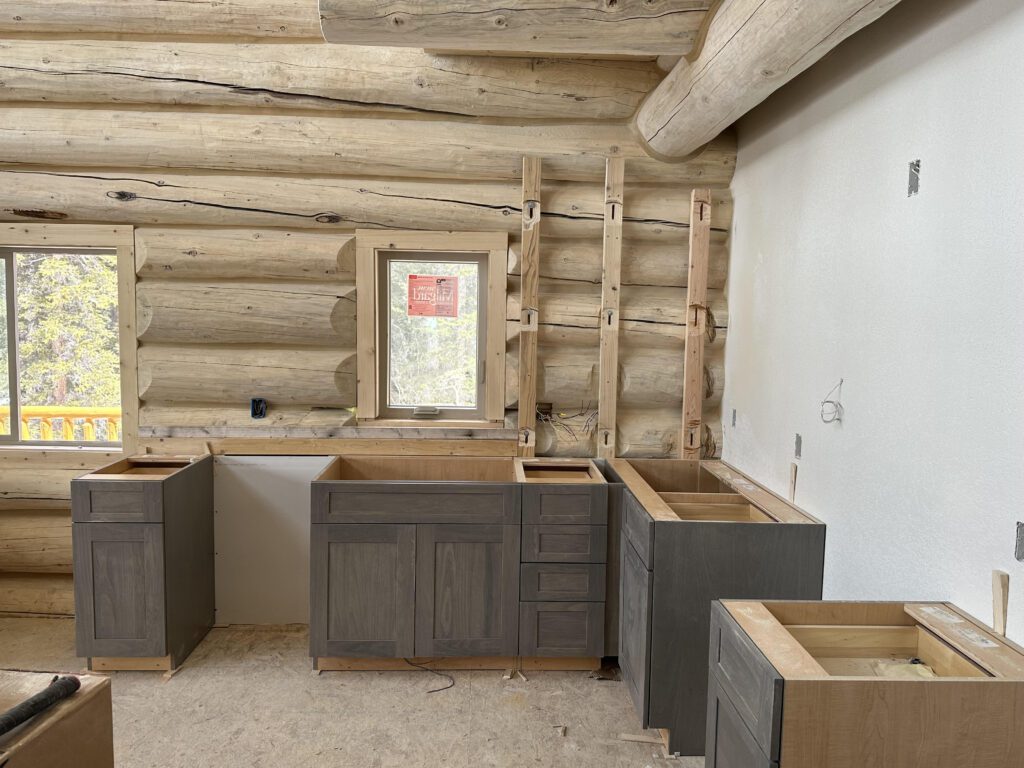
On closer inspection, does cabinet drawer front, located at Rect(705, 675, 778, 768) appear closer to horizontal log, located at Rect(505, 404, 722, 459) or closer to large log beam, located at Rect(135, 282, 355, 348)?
horizontal log, located at Rect(505, 404, 722, 459)

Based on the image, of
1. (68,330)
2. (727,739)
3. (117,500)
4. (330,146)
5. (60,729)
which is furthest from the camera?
(68,330)

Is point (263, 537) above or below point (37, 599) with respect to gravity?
above

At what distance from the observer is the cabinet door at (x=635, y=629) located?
3189 mm

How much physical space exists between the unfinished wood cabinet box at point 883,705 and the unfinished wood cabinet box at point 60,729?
5.23 ft

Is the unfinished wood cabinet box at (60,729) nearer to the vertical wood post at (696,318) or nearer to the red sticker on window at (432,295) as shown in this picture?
the red sticker on window at (432,295)

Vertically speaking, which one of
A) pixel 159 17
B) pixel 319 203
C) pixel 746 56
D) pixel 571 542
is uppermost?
pixel 159 17

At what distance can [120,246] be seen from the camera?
4.23m

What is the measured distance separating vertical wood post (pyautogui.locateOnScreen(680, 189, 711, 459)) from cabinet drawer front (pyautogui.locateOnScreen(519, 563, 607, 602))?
103cm

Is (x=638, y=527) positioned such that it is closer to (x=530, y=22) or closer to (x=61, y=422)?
(x=530, y=22)

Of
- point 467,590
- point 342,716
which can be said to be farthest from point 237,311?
point 342,716

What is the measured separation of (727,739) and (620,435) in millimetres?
2368

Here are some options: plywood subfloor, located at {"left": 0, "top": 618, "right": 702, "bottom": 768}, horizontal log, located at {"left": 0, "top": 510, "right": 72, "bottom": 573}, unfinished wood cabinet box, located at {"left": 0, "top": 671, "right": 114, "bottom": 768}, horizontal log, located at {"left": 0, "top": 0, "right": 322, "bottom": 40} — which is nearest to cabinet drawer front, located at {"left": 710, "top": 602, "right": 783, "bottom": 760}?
plywood subfloor, located at {"left": 0, "top": 618, "right": 702, "bottom": 768}

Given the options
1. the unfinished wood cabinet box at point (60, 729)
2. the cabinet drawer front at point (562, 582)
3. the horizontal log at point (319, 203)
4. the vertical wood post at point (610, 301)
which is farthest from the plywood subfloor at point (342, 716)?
the horizontal log at point (319, 203)

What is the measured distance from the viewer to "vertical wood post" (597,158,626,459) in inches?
168
